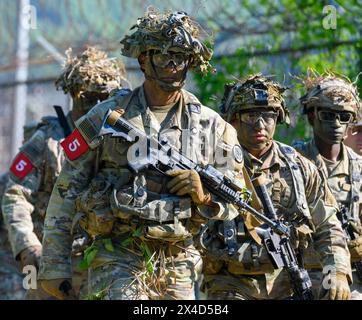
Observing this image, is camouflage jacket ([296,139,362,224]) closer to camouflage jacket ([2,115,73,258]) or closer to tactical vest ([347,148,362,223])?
tactical vest ([347,148,362,223])

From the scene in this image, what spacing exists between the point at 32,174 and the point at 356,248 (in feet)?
8.26

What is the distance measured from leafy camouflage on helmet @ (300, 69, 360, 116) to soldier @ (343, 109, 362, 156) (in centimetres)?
75

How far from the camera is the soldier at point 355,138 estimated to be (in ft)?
50.0

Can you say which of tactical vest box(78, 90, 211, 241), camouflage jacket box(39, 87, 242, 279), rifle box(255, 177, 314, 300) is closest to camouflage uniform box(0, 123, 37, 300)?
rifle box(255, 177, 314, 300)

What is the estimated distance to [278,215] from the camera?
42.3 feet

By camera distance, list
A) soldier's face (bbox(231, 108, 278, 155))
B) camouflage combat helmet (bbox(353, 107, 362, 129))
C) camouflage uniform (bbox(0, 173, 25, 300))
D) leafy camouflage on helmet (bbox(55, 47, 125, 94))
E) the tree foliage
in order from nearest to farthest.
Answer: soldier's face (bbox(231, 108, 278, 155)), camouflage combat helmet (bbox(353, 107, 362, 129)), leafy camouflage on helmet (bbox(55, 47, 125, 94)), camouflage uniform (bbox(0, 173, 25, 300)), the tree foliage

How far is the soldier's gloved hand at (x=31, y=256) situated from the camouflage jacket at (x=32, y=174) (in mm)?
231

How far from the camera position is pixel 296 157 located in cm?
1312

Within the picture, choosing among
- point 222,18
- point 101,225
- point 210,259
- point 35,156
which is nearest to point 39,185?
point 35,156

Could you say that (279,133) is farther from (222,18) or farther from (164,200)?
(164,200)

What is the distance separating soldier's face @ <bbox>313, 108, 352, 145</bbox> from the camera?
1410cm

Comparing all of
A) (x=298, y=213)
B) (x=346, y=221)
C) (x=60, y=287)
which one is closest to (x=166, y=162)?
(x=60, y=287)

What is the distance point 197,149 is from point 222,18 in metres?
7.45

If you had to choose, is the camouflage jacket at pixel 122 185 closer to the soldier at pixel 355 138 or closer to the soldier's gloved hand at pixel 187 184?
the soldier's gloved hand at pixel 187 184
